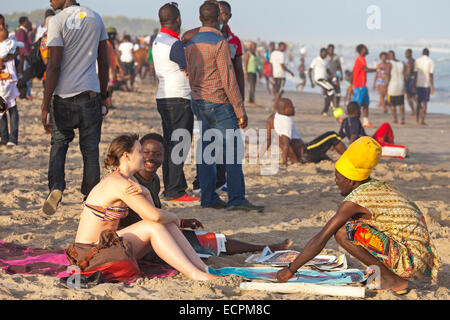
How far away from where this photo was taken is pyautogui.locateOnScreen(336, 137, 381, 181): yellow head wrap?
3807mm

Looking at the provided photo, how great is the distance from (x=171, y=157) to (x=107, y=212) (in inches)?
93.8

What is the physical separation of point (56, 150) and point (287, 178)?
321cm

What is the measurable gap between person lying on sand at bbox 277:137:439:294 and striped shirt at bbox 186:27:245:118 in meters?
2.20

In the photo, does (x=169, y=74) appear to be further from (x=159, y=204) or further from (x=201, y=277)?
(x=201, y=277)

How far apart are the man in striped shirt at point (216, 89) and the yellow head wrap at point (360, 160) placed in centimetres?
206

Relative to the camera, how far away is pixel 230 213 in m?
5.98

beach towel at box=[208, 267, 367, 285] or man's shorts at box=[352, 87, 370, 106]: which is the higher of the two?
man's shorts at box=[352, 87, 370, 106]

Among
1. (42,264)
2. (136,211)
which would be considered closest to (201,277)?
(136,211)

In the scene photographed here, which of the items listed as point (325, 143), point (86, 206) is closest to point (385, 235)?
point (86, 206)

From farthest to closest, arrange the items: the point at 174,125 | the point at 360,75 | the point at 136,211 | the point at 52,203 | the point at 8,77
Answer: the point at 360,75 < the point at 8,77 < the point at 174,125 < the point at 52,203 < the point at 136,211

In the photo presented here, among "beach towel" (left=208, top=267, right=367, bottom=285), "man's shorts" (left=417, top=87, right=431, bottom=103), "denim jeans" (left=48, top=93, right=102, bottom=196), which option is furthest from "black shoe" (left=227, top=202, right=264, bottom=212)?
"man's shorts" (left=417, top=87, right=431, bottom=103)

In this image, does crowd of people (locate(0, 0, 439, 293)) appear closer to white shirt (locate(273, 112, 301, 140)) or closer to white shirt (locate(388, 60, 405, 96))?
white shirt (locate(273, 112, 301, 140))

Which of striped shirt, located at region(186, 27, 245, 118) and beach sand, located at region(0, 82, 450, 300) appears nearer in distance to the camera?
beach sand, located at region(0, 82, 450, 300)
